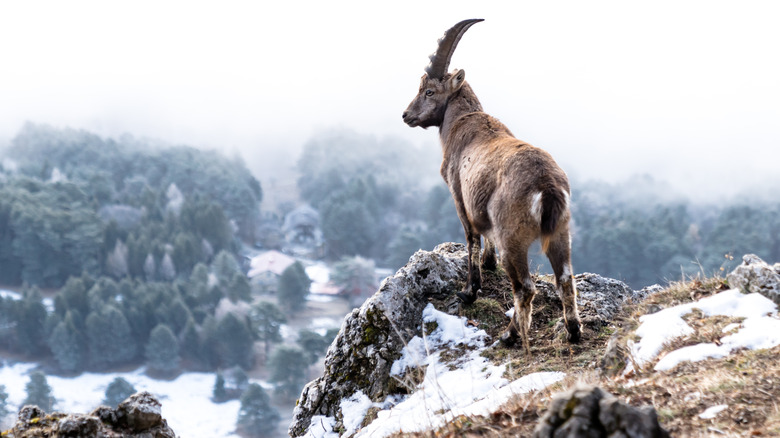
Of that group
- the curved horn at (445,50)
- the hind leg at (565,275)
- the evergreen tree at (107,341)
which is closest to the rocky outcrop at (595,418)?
the hind leg at (565,275)

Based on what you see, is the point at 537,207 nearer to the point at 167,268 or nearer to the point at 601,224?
the point at 167,268

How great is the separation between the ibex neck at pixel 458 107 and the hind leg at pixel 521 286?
10.6 ft

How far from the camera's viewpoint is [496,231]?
809 cm

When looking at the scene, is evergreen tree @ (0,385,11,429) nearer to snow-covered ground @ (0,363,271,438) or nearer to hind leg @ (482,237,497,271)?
snow-covered ground @ (0,363,271,438)

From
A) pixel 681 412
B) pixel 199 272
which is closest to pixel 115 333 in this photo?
pixel 199 272

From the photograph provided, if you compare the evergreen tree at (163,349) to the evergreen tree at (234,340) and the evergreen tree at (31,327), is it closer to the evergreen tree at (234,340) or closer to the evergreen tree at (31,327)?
the evergreen tree at (234,340)

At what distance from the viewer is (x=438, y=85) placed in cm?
1100

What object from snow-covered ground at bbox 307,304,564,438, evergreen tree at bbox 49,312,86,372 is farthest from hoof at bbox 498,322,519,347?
evergreen tree at bbox 49,312,86,372

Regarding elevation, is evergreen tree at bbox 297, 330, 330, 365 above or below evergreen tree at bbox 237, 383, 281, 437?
→ above

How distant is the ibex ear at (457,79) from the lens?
426 inches

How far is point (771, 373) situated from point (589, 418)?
216cm

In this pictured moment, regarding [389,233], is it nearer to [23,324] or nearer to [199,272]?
[199,272]

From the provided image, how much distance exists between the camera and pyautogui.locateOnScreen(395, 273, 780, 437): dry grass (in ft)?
15.2

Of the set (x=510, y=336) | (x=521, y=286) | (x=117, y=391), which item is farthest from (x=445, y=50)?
(x=117, y=391)
